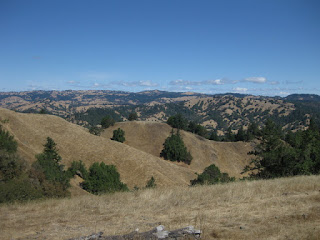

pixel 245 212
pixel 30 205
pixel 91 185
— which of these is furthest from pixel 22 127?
pixel 245 212

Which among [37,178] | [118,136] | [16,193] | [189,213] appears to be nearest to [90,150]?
[118,136]

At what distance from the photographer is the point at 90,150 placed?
49.4 meters

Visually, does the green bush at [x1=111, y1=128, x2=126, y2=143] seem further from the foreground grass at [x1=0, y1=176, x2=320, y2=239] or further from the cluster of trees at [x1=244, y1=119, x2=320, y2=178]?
the foreground grass at [x1=0, y1=176, x2=320, y2=239]

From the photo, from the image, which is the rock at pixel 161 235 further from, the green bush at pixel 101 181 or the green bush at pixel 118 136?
the green bush at pixel 118 136

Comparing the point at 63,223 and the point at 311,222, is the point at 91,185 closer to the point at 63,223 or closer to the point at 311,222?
the point at 63,223

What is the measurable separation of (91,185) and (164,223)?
2864 cm

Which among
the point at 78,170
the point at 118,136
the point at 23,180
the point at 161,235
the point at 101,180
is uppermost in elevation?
the point at 161,235

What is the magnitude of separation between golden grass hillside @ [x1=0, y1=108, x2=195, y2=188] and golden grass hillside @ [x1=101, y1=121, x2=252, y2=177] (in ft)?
74.7

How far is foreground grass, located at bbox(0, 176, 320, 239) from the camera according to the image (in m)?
6.82

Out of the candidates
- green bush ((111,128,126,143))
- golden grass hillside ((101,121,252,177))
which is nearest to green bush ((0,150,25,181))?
green bush ((111,128,126,143))

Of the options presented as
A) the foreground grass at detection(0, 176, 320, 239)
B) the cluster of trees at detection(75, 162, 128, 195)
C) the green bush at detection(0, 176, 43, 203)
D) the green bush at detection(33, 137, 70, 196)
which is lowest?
the cluster of trees at detection(75, 162, 128, 195)

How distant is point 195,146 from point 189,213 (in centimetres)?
7251

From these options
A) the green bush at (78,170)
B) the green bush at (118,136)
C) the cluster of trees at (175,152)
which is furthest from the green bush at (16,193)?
the green bush at (118,136)

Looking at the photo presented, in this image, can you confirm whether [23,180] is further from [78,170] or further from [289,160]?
[78,170]
